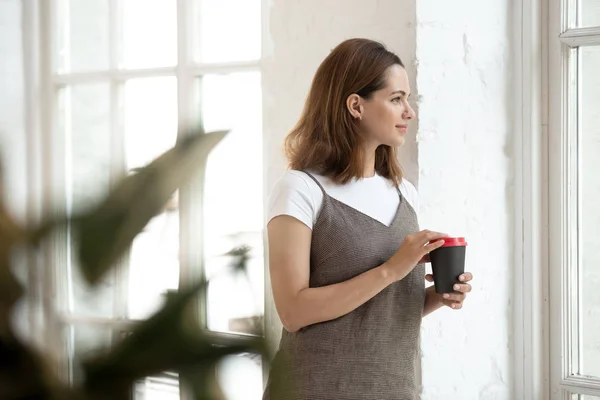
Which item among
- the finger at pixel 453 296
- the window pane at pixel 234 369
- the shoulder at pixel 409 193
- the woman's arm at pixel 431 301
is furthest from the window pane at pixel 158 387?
the shoulder at pixel 409 193

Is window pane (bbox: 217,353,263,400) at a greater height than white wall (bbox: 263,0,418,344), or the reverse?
white wall (bbox: 263,0,418,344)

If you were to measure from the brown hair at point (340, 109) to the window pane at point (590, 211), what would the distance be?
90 cm

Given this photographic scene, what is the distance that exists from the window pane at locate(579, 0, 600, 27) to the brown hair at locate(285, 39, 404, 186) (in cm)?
90

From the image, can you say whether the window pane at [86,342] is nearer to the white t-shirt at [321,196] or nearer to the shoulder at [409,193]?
the white t-shirt at [321,196]

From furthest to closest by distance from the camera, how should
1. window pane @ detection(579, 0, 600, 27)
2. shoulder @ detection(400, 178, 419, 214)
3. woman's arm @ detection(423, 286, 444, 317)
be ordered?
1. window pane @ detection(579, 0, 600, 27)
2. shoulder @ detection(400, 178, 419, 214)
3. woman's arm @ detection(423, 286, 444, 317)

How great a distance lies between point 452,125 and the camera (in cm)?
207

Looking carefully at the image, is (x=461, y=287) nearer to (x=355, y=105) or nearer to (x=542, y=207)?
(x=355, y=105)

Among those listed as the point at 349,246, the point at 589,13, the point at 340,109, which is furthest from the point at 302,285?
the point at 589,13

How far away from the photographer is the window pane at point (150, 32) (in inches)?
109

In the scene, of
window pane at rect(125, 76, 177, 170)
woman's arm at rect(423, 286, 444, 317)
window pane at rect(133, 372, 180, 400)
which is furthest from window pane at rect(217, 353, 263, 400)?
window pane at rect(125, 76, 177, 170)

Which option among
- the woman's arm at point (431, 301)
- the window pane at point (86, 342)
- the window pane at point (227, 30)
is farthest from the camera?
the window pane at point (227, 30)

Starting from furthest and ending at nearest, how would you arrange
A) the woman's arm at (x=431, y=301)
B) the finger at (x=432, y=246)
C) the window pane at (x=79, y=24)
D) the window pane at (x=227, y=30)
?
the window pane at (x=79, y=24) → the window pane at (x=227, y=30) → the woman's arm at (x=431, y=301) → the finger at (x=432, y=246)

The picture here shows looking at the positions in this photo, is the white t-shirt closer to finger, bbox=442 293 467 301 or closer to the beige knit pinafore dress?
the beige knit pinafore dress

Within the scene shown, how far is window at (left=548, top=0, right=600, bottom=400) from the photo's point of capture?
2.22 m
